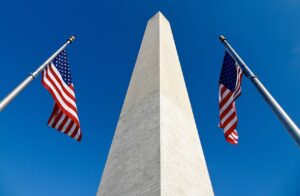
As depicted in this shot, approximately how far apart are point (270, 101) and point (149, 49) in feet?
34.3

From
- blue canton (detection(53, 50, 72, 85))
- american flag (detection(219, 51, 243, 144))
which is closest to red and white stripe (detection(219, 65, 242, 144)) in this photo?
american flag (detection(219, 51, 243, 144))

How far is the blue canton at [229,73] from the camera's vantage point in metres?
10.5

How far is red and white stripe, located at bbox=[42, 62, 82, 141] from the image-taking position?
357 inches

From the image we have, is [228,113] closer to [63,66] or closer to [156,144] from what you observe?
[156,144]

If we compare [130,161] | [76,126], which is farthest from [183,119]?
[76,126]

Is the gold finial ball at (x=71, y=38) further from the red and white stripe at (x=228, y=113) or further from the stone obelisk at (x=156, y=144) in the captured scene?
the red and white stripe at (x=228, y=113)

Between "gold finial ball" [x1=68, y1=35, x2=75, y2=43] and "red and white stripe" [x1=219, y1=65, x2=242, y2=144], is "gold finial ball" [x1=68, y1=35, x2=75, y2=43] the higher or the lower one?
the higher one

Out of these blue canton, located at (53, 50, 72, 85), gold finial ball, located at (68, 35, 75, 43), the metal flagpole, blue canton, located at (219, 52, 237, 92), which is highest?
gold finial ball, located at (68, 35, 75, 43)

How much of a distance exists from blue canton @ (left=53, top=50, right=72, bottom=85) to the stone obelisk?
123 inches

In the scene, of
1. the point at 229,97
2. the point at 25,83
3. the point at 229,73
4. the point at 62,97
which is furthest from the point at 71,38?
the point at 229,97

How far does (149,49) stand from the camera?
17.5 metres

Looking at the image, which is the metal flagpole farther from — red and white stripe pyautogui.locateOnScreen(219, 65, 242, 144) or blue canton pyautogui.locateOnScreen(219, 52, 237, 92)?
red and white stripe pyautogui.locateOnScreen(219, 65, 242, 144)

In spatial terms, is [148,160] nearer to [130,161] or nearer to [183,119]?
[130,161]

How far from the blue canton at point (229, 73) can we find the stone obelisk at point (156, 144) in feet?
7.81
